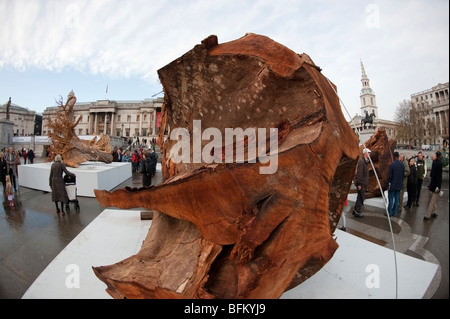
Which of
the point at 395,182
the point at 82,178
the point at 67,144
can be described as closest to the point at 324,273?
the point at 395,182

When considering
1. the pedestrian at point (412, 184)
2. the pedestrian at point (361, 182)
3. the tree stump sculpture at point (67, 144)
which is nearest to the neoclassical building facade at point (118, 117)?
the tree stump sculpture at point (67, 144)

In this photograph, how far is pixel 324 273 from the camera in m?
2.35

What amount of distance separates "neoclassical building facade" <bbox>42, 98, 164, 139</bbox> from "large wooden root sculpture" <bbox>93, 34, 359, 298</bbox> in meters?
67.9

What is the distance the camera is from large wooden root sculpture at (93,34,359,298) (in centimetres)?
133

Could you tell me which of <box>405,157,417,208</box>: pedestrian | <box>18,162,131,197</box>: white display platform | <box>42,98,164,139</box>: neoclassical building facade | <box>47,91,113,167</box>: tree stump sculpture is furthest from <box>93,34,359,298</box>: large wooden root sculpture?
<box>42,98,164,139</box>: neoclassical building facade

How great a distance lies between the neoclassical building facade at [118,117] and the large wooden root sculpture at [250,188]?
223 ft

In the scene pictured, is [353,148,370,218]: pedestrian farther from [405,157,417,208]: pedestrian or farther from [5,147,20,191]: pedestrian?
[5,147,20,191]: pedestrian

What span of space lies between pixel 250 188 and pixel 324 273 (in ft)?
5.44

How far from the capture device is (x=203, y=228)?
1562 mm

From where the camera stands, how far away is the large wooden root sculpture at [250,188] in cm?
133

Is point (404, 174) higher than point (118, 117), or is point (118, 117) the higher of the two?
point (118, 117)

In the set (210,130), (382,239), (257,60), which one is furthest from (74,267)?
(382,239)

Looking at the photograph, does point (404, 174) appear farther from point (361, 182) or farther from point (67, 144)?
point (67, 144)
